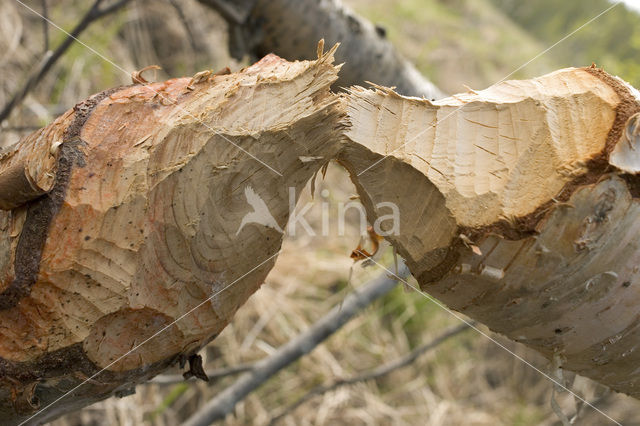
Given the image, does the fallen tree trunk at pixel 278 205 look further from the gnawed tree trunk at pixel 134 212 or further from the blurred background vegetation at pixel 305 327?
the blurred background vegetation at pixel 305 327

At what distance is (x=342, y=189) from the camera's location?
2348 mm

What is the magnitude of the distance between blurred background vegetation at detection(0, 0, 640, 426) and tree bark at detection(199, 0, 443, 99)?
0.21 metres

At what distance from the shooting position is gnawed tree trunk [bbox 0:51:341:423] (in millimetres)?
493

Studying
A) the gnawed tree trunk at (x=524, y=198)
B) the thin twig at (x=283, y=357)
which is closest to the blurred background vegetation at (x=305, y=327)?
the thin twig at (x=283, y=357)

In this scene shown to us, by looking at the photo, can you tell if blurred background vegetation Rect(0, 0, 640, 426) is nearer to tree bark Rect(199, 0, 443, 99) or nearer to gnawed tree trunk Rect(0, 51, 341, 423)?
tree bark Rect(199, 0, 443, 99)

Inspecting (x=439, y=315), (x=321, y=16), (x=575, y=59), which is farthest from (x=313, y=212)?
(x=575, y=59)

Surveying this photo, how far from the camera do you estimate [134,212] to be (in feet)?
1.62

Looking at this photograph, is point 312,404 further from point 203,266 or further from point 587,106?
point 587,106

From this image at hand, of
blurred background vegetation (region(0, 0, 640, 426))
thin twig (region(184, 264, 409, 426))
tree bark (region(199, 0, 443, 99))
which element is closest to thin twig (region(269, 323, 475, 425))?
thin twig (region(184, 264, 409, 426))

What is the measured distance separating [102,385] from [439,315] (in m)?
1.54

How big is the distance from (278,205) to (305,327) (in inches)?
46.8

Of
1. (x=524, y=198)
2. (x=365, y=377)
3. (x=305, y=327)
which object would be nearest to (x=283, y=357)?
(x=365, y=377)

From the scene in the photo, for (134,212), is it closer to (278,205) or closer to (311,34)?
(278,205)

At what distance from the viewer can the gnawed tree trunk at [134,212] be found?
49 centimetres
